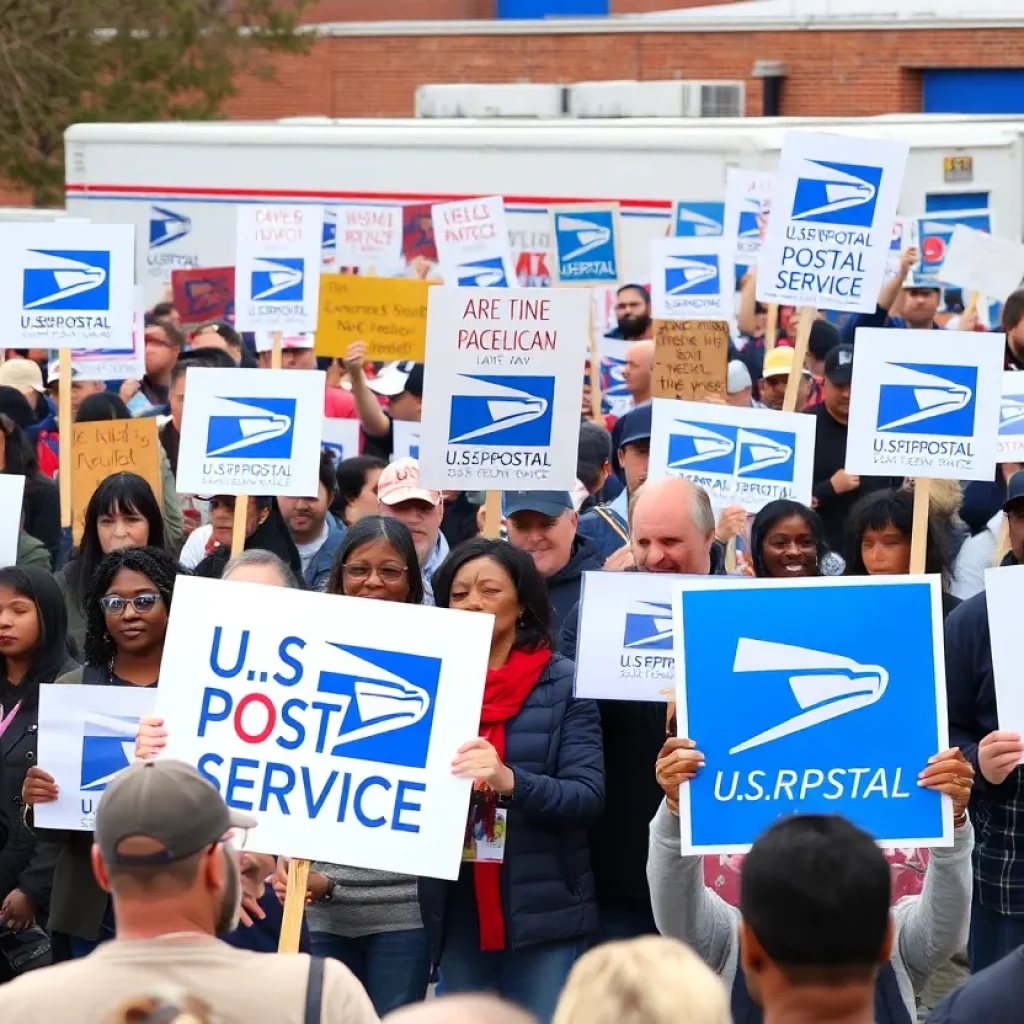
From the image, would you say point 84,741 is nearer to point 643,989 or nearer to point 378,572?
point 378,572

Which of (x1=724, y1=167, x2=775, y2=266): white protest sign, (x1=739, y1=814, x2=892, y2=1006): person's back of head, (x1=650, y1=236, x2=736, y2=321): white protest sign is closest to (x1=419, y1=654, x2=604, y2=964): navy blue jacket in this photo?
(x1=739, y1=814, x2=892, y2=1006): person's back of head

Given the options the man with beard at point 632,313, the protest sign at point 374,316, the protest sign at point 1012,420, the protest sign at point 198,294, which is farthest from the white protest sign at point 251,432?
the protest sign at point 198,294

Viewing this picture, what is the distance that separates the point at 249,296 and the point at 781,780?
8.11 m

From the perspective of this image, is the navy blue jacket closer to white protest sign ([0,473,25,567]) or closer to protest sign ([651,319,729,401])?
white protest sign ([0,473,25,567])

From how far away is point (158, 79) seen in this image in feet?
98.8

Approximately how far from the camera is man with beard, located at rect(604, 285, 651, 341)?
570 inches

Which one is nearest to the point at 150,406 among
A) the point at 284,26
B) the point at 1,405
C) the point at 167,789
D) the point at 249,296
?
the point at 249,296

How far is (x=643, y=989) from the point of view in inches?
117

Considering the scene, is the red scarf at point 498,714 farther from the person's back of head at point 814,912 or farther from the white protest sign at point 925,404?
the white protest sign at point 925,404

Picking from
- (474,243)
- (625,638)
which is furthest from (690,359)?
(625,638)

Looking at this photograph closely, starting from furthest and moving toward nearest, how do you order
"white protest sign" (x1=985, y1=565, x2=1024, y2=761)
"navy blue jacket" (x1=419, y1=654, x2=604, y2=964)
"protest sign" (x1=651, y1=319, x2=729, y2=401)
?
"protest sign" (x1=651, y1=319, x2=729, y2=401)
"navy blue jacket" (x1=419, y1=654, x2=604, y2=964)
"white protest sign" (x1=985, y1=565, x2=1024, y2=761)

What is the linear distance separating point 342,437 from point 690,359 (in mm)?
1809

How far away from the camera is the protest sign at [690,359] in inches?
413

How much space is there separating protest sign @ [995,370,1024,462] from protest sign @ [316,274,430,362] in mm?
4690
